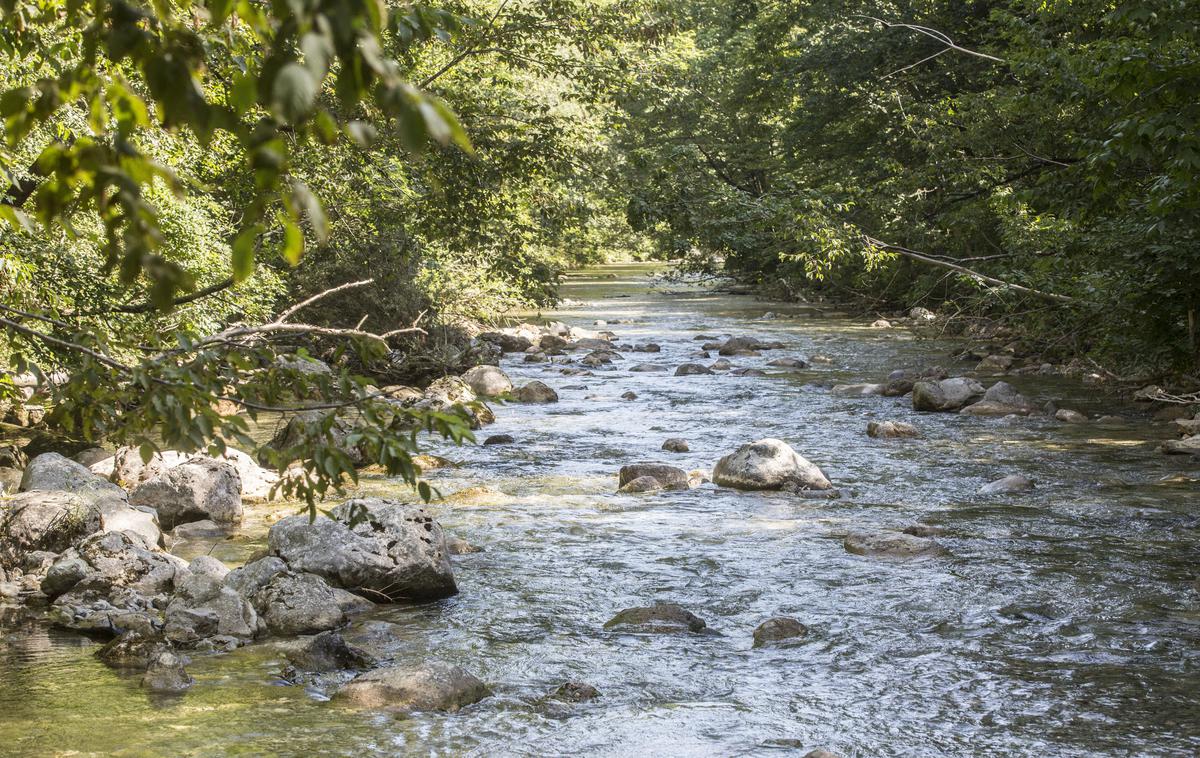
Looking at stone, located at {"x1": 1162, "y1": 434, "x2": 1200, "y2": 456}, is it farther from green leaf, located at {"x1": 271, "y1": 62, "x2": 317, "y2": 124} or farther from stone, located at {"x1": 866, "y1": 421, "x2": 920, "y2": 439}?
green leaf, located at {"x1": 271, "y1": 62, "x2": 317, "y2": 124}

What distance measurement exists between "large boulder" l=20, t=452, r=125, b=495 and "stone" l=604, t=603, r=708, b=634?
4727 mm

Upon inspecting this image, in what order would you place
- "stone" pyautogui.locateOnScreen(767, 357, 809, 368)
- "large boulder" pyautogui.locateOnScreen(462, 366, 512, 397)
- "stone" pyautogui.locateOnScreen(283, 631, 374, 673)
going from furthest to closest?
"stone" pyautogui.locateOnScreen(767, 357, 809, 368), "large boulder" pyautogui.locateOnScreen(462, 366, 512, 397), "stone" pyautogui.locateOnScreen(283, 631, 374, 673)

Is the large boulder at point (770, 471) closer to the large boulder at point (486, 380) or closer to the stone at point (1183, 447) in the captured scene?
the stone at point (1183, 447)

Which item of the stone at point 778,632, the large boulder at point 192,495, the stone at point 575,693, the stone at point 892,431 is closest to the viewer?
the stone at point 575,693

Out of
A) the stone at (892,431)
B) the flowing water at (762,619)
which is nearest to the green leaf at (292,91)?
the flowing water at (762,619)

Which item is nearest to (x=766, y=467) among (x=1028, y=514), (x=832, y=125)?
(x=1028, y=514)

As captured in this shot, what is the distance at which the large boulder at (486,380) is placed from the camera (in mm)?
18000

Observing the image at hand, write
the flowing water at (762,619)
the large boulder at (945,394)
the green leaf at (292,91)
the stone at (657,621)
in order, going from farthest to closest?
the large boulder at (945,394), the stone at (657,621), the flowing water at (762,619), the green leaf at (292,91)

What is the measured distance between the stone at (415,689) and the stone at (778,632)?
1.80 metres

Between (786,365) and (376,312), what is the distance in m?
7.45

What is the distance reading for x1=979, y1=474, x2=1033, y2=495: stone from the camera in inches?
431

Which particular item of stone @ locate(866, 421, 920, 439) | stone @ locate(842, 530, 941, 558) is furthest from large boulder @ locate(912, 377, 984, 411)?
stone @ locate(842, 530, 941, 558)

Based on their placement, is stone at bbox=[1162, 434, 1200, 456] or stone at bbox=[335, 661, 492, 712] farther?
stone at bbox=[1162, 434, 1200, 456]

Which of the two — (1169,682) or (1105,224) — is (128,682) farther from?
(1105,224)
